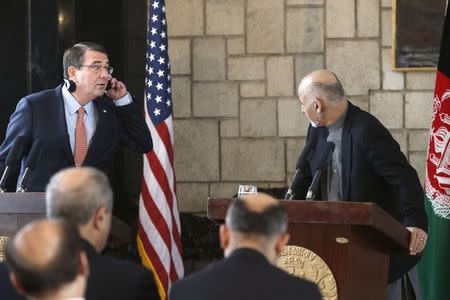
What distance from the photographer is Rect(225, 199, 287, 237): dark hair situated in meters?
3.47

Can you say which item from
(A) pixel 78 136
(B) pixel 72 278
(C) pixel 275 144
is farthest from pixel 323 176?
(B) pixel 72 278

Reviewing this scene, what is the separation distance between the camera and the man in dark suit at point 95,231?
3621 mm

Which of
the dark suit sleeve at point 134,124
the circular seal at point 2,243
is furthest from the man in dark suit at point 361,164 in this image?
the circular seal at point 2,243

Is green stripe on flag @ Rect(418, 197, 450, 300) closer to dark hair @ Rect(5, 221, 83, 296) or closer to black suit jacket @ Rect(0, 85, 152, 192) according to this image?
black suit jacket @ Rect(0, 85, 152, 192)

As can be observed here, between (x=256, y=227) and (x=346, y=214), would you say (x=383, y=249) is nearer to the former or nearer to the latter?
(x=346, y=214)

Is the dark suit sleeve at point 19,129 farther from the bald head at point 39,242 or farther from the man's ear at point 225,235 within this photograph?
the bald head at point 39,242

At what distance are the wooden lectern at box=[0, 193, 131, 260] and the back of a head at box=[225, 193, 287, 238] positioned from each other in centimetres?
180

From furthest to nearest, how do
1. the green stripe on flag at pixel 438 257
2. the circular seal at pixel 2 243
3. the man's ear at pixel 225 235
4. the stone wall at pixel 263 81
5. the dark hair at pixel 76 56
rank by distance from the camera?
the stone wall at pixel 263 81
the green stripe on flag at pixel 438 257
the dark hair at pixel 76 56
the circular seal at pixel 2 243
the man's ear at pixel 225 235

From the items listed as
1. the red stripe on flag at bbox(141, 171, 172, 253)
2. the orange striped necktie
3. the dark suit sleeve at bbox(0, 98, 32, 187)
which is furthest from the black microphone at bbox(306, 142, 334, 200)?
the red stripe on flag at bbox(141, 171, 172, 253)

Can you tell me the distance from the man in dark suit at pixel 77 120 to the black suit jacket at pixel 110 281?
2357 mm

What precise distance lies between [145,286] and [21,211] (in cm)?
175

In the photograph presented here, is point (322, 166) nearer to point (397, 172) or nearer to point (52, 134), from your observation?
point (397, 172)

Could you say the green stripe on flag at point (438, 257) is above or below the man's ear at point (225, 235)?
below

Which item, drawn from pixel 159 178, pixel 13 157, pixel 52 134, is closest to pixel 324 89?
pixel 52 134
